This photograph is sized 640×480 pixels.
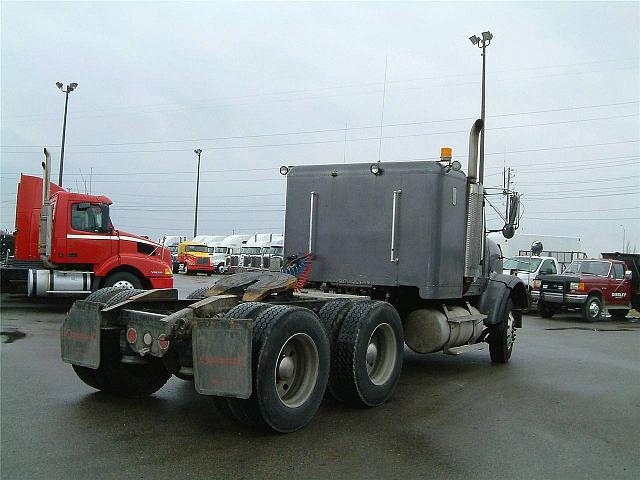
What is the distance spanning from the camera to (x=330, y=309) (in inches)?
251

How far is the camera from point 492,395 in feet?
23.5

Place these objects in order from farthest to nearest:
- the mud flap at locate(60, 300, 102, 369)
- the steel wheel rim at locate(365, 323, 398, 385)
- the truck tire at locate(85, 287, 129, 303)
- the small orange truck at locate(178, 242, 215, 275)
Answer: the small orange truck at locate(178, 242, 215, 275) < the steel wheel rim at locate(365, 323, 398, 385) < the truck tire at locate(85, 287, 129, 303) < the mud flap at locate(60, 300, 102, 369)

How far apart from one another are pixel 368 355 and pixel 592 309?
14814 mm

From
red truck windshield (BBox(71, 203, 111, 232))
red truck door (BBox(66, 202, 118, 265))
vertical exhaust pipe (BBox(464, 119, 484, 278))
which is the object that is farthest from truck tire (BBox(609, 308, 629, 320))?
red truck windshield (BBox(71, 203, 111, 232))

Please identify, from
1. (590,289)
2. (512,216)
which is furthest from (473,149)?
(590,289)

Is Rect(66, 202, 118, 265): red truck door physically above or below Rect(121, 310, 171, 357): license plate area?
above

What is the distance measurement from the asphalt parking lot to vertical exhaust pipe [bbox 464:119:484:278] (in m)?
1.57

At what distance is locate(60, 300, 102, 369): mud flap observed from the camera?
5.68 meters

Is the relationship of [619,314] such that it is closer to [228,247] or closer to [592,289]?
[592,289]

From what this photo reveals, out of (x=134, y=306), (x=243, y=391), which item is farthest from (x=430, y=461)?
(x=134, y=306)

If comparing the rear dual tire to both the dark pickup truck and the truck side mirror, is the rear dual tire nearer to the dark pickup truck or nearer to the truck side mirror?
the truck side mirror

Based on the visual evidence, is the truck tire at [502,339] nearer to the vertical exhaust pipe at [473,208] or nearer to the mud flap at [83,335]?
the vertical exhaust pipe at [473,208]

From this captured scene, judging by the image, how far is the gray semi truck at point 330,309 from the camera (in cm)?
504

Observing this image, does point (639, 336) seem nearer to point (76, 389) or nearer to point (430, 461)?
point (430, 461)
